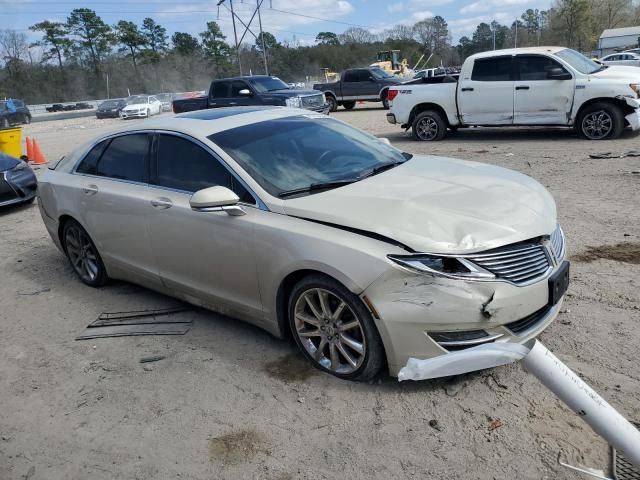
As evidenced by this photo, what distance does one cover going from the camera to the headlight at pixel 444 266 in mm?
2951

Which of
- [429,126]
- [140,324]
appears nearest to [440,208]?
[140,324]

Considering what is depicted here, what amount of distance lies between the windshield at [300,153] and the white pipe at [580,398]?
2226mm

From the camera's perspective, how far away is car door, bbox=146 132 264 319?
372 cm

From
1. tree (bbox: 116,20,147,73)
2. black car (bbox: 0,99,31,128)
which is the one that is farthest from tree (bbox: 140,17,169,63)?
black car (bbox: 0,99,31,128)

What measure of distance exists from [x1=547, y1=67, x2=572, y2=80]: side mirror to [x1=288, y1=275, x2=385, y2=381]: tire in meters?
9.27

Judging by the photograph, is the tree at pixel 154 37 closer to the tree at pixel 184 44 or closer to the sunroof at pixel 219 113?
the tree at pixel 184 44

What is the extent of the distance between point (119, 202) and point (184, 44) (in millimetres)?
92705

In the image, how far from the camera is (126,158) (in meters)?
4.77

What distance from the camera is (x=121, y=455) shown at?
2.99m

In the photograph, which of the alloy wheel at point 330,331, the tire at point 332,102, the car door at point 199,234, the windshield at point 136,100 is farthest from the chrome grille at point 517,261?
the windshield at point 136,100

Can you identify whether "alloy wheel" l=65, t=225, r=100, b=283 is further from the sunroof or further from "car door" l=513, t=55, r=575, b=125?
"car door" l=513, t=55, r=575, b=125

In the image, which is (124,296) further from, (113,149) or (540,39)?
(540,39)

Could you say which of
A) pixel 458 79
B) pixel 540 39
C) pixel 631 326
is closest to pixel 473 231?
pixel 631 326

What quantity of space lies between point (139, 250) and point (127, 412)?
1.56 meters
